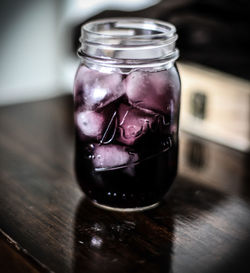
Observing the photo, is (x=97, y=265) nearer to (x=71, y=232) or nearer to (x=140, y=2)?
(x=71, y=232)

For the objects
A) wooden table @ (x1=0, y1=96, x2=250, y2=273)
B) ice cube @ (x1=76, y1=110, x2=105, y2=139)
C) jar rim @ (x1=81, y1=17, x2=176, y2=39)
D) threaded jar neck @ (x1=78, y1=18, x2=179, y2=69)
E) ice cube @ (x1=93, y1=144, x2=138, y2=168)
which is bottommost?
wooden table @ (x1=0, y1=96, x2=250, y2=273)

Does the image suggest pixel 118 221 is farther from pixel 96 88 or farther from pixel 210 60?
pixel 210 60

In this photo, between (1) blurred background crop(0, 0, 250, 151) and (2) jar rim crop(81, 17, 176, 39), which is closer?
(2) jar rim crop(81, 17, 176, 39)

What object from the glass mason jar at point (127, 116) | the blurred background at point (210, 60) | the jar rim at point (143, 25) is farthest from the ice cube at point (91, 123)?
the blurred background at point (210, 60)

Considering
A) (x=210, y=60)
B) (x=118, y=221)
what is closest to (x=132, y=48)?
(x=118, y=221)

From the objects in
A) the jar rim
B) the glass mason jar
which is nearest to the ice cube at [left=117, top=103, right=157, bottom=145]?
the glass mason jar

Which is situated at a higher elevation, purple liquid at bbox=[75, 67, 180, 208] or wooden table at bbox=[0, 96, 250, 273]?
purple liquid at bbox=[75, 67, 180, 208]

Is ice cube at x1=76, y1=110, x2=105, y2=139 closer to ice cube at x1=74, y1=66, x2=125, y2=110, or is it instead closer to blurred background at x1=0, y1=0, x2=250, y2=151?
ice cube at x1=74, y1=66, x2=125, y2=110

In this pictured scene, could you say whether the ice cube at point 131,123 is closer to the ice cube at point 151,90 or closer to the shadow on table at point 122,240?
the ice cube at point 151,90

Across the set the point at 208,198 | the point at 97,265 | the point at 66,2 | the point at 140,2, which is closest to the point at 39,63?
the point at 66,2
